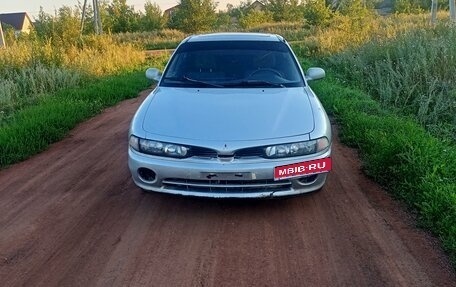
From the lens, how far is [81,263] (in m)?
3.49

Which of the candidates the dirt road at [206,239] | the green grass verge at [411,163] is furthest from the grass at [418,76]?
the dirt road at [206,239]

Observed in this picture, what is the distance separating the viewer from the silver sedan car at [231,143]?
153 inches

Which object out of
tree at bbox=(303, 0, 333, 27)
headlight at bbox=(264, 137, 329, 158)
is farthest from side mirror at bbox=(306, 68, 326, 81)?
tree at bbox=(303, 0, 333, 27)

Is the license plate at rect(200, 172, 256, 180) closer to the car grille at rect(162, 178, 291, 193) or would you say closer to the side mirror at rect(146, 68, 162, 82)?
the car grille at rect(162, 178, 291, 193)

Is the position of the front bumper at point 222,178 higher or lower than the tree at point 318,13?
lower

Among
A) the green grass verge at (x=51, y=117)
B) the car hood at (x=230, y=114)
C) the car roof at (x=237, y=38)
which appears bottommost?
the green grass verge at (x=51, y=117)

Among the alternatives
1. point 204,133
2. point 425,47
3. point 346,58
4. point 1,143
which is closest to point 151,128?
point 204,133

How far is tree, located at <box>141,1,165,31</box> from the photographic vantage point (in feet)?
200

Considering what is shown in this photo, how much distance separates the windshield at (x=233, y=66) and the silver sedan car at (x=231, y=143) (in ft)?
0.92

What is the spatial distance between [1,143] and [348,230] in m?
5.01

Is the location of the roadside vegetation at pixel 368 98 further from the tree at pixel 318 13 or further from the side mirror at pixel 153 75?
the tree at pixel 318 13

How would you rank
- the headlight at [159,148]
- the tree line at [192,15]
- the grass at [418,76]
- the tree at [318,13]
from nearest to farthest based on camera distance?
the headlight at [159,148] < the grass at [418,76] < the tree line at [192,15] < the tree at [318,13]

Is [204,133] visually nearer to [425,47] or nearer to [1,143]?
[1,143]

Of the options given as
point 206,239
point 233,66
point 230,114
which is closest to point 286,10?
point 233,66
